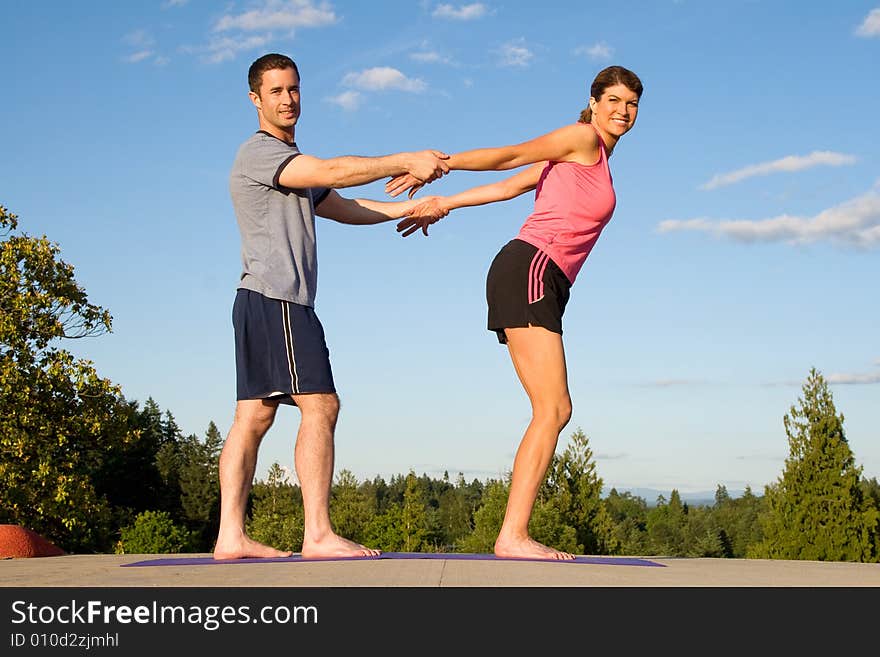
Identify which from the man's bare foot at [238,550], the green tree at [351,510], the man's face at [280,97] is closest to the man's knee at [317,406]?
the man's bare foot at [238,550]

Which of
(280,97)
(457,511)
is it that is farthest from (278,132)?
(457,511)

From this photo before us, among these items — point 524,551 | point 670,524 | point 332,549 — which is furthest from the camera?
point 670,524

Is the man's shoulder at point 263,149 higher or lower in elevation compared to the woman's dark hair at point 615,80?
lower

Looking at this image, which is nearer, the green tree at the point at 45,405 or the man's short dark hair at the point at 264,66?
the man's short dark hair at the point at 264,66

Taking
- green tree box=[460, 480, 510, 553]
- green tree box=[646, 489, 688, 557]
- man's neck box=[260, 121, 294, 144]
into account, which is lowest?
green tree box=[646, 489, 688, 557]

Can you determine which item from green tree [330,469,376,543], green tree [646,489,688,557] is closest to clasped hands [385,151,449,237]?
green tree [330,469,376,543]

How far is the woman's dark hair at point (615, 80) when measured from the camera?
17.7 feet

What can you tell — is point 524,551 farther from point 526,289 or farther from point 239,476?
point 239,476

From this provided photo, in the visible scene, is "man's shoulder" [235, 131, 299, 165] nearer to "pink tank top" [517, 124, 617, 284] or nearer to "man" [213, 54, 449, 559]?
"man" [213, 54, 449, 559]

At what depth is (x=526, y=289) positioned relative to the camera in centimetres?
514

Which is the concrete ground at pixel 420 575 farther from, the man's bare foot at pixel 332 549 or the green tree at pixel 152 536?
the green tree at pixel 152 536

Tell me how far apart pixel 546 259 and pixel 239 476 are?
199cm

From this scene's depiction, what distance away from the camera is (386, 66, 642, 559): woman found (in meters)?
5.09
